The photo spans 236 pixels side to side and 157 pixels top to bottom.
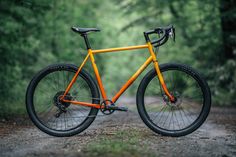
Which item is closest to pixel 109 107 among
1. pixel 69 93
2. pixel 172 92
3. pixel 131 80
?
pixel 131 80

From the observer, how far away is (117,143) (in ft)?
12.3

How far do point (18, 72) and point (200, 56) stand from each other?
671cm

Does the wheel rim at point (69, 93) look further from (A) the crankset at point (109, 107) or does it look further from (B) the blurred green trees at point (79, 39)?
(B) the blurred green trees at point (79, 39)

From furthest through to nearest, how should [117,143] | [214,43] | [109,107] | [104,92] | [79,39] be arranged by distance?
[79,39], [214,43], [104,92], [109,107], [117,143]

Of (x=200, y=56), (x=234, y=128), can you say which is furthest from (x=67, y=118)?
(x=200, y=56)

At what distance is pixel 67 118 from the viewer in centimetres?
460

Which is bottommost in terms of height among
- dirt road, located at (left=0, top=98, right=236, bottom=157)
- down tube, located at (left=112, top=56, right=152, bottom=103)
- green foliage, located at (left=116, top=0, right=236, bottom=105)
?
dirt road, located at (left=0, top=98, right=236, bottom=157)

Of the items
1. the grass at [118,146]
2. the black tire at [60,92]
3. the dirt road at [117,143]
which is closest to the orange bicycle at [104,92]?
the black tire at [60,92]

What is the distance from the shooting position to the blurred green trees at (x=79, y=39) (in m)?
8.98

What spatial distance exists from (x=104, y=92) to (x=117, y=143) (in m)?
0.95

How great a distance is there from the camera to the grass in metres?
3.33

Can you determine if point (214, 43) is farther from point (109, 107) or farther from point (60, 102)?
point (60, 102)

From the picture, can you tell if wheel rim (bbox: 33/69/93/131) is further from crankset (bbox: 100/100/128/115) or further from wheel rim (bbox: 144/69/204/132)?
wheel rim (bbox: 144/69/204/132)

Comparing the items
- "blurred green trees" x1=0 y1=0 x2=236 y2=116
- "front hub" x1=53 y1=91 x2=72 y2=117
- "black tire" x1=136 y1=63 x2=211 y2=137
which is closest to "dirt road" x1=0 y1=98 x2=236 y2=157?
"black tire" x1=136 y1=63 x2=211 y2=137
